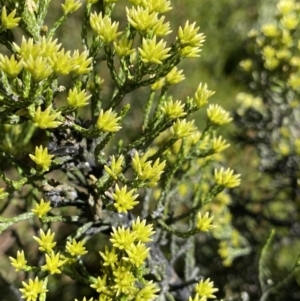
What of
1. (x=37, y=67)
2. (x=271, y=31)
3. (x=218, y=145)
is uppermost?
(x=271, y=31)

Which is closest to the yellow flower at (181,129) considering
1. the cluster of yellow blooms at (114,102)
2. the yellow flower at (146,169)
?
the cluster of yellow blooms at (114,102)

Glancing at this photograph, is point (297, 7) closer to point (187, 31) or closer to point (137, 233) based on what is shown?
point (187, 31)

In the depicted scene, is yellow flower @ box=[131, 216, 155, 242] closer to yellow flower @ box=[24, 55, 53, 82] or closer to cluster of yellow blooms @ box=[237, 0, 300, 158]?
yellow flower @ box=[24, 55, 53, 82]

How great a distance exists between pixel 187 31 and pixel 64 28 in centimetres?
441

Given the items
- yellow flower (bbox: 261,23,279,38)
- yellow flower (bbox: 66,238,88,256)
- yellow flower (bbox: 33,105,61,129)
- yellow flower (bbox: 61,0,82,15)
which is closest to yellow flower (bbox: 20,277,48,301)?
yellow flower (bbox: 66,238,88,256)

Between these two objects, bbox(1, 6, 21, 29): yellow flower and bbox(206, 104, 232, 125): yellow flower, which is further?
bbox(206, 104, 232, 125): yellow flower

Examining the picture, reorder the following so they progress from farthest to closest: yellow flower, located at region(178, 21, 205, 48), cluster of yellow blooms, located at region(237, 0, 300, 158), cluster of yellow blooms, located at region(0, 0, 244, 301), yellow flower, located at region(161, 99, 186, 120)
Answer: cluster of yellow blooms, located at region(237, 0, 300, 158) → yellow flower, located at region(161, 99, 186, 120) → yellow flower, located at region(178, 21, 205, 48) → cluster of yellow blooms, located at region(0, 0, 244, 301)

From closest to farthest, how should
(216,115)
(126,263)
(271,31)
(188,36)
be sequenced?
(188,36) → (126,263) → (216,115) → (271,31)

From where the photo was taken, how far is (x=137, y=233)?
4.91 feet

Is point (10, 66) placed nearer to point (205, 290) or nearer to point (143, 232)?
point (143, 232)

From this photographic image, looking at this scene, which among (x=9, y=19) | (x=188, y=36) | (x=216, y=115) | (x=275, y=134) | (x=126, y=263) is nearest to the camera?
(x=9, y=19)

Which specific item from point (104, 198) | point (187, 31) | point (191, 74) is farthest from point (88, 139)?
point (191, 74)

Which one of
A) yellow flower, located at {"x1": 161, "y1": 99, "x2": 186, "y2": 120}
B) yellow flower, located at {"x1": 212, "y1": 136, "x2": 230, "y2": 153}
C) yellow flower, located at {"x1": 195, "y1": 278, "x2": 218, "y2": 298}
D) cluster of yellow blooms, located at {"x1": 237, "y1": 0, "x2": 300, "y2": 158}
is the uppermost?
cluster of yellow blooms, located at {"x1": 237, "y1": 0, "x2": 300, "y2": 158}

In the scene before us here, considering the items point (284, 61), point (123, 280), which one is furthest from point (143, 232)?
point (284, 61)
